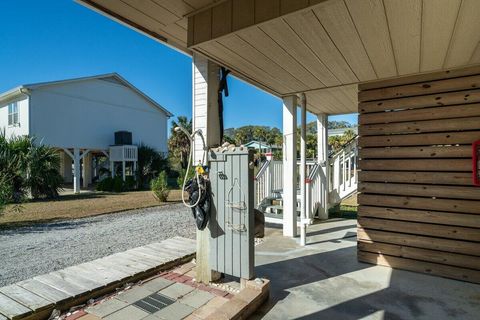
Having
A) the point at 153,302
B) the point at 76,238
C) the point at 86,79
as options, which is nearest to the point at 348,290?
the point at 153,302

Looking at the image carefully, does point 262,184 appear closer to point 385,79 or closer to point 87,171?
point 385,79

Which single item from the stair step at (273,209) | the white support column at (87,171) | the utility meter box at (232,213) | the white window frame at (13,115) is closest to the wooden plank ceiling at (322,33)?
the utility meter box at (232,213)

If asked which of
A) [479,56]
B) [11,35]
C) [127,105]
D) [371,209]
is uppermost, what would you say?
[11,35]

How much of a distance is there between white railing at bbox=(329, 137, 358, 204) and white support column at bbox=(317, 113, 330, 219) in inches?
9.1

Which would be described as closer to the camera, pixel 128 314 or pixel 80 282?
pixel 128 314

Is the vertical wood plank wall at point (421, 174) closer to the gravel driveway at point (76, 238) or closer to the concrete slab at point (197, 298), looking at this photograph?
the concrete slab at point (197, 298)

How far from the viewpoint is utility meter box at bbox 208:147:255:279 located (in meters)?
2.44

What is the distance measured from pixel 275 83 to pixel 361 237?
2283 millimetres

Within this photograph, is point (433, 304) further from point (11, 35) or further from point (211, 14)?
point (11, 35)

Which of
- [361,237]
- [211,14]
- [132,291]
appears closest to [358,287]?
[361,237]

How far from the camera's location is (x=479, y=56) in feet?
8.53

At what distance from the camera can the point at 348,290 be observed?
259cm

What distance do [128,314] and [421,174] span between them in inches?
130

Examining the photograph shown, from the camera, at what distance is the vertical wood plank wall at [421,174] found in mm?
2850
